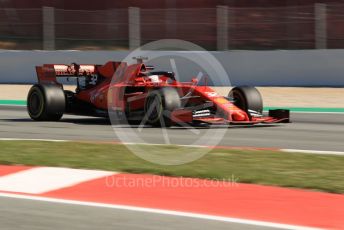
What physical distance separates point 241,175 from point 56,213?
2.54 meters

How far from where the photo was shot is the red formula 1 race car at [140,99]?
44.1ft

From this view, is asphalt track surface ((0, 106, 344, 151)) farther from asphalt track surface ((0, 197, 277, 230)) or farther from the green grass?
asphalt track surface ((0, 197, 277, 230))

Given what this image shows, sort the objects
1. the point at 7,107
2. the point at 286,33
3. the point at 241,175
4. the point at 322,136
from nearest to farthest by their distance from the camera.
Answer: the point at 241,175, the point at 322,136, the point at 7,107, the point at 286,33

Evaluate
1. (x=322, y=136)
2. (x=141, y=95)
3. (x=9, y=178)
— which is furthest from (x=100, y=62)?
(x=9, y=178)

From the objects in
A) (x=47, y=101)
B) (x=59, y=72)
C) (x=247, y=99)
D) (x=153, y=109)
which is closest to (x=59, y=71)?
(x=59, y=72)

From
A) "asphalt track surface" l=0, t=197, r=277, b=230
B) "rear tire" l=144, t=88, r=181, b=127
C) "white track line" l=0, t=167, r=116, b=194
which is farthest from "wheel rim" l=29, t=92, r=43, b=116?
"asphalt track surface" l=0, t=197, r=277, b=230

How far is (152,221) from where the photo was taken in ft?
19.3

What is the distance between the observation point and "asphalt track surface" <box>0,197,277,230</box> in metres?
5.69

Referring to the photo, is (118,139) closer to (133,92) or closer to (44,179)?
(133,92)

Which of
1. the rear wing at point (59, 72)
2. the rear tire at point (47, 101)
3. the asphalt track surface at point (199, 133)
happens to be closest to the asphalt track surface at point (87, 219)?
the asphalt track surface at point (199, 133)

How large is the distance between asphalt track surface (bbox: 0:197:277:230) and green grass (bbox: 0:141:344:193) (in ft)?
6.27

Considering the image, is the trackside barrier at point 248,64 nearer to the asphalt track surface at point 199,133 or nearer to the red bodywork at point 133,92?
the asphalt track surface at point 199,133

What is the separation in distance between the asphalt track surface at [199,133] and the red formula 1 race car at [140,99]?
0.23m

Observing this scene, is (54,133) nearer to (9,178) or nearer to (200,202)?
(9,178)
